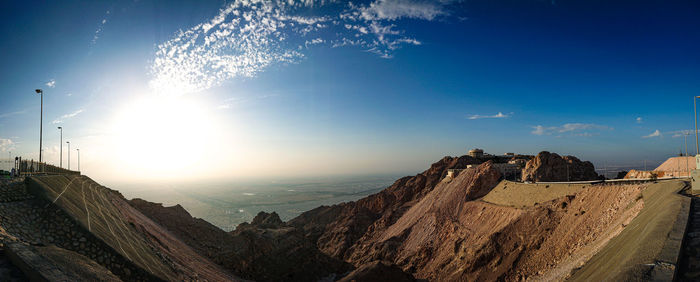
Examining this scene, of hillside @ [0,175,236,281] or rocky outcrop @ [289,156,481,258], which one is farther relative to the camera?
rocky outcrop @ [289,156,481,258]

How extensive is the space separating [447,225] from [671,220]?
25.1 metres

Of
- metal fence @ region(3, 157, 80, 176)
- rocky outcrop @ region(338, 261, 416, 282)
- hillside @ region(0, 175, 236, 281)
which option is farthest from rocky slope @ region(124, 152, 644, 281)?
hillside @ region(0, 175, 236, 281)

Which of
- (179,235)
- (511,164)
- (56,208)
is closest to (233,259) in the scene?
(179,235)

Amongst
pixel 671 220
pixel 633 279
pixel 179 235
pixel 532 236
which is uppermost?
pixel 671 220

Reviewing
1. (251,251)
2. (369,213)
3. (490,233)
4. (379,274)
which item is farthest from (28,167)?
(369,213)

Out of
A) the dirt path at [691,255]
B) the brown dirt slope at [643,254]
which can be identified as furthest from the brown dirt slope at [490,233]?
the dirt path at [691,255]

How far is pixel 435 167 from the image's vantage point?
179 ft

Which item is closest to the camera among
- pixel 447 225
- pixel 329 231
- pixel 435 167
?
pixel 447 225

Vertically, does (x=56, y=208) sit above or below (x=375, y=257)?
above

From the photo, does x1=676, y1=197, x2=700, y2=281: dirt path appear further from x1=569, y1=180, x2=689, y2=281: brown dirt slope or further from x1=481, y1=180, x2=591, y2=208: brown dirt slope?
x1=481, y1=180, x2=591, y2=208: brown dirt slope

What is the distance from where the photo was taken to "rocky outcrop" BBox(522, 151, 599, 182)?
102 ft

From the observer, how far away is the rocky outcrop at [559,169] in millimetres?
30953

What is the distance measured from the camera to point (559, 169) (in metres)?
31.3

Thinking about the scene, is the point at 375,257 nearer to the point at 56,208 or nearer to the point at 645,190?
the point at 645,190
